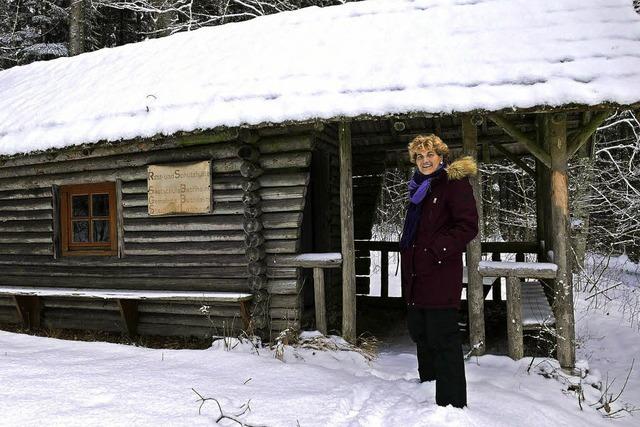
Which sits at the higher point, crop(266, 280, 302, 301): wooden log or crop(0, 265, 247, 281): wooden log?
crop(0, 265, 247, 281): wooden log

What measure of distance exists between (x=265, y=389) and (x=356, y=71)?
3.99 m

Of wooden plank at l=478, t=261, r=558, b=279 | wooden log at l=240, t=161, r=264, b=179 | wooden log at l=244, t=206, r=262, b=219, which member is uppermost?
wooden log at l=240, t=161, r=264, b=179

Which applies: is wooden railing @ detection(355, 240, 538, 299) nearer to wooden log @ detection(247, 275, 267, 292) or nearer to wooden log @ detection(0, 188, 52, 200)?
wooden log @ detection(247, 275, 267, 292)

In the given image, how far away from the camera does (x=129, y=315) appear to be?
7.43 metres

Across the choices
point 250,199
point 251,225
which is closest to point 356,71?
point 250,199

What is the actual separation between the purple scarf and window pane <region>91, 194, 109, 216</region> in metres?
5.45

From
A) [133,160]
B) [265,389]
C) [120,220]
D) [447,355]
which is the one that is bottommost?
[265,389]

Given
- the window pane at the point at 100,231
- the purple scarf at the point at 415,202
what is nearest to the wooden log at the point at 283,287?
the purple scarf at the point at 415,202

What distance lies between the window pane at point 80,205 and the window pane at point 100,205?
0.16 meters

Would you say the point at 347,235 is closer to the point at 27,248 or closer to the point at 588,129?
the point at 588,129

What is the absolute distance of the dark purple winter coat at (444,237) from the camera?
3764 mm

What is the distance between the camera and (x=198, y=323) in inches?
284

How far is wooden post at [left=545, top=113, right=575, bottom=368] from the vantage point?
17.3ft

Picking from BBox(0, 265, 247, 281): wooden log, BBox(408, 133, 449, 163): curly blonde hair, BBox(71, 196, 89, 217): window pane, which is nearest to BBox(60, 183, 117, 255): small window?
BBox(71, 196, 89, 217): window pane
